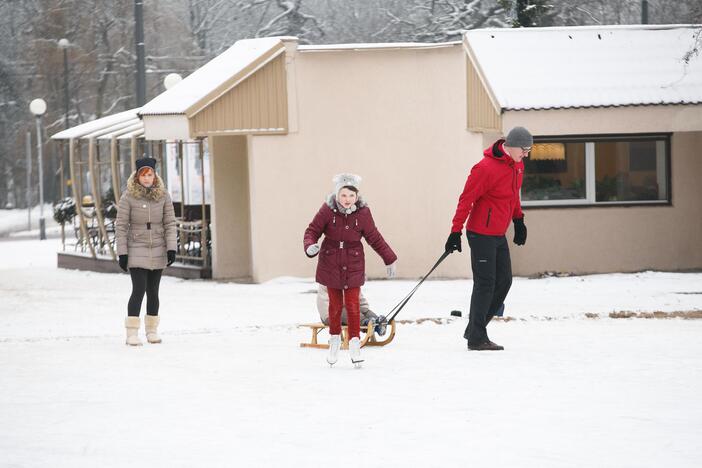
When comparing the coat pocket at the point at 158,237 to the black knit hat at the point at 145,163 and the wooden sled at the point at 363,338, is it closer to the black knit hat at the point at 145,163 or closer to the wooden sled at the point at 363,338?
the black knit hat at the point at 145,163

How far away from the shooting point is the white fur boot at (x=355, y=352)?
31.9ft

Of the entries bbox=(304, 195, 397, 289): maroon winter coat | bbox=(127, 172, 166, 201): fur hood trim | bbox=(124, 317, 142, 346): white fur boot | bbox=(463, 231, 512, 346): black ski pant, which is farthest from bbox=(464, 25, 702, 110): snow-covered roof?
bbox=(304, 195, 397, 289): maroon winter coat

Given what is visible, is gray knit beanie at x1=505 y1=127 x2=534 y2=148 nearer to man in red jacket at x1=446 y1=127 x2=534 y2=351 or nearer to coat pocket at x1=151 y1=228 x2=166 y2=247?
man in red jacket at x1=446 y1=127 x2=534 y2=351

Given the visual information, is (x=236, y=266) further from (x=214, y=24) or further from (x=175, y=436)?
(x=214, y=24)

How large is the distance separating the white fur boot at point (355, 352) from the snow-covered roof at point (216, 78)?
910cm

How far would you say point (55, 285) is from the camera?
64.6ft

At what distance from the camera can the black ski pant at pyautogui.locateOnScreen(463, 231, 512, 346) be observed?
34.0 feet

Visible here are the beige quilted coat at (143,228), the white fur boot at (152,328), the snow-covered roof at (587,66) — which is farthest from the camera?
the snow-covered roof at (587,66)

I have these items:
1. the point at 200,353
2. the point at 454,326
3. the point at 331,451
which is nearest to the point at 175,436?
the point at 331,451

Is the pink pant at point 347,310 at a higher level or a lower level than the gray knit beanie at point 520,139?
lower

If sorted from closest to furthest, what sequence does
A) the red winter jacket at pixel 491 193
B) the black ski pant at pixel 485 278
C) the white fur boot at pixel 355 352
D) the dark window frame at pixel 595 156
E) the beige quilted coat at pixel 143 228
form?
the white fur boot at pixel 355 352 → the red winter jacket at pixel 491 193 → the black ski pant at pixel 485 278 → the beige quilted coat at pixel 143 228 → the dark window frame at pixel 595 156

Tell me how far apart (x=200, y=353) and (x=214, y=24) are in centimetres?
4057

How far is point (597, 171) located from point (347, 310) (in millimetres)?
10172

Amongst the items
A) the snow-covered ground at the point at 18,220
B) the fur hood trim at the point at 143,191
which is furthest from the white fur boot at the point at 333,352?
the snow-covered ground at the point at 18,220
